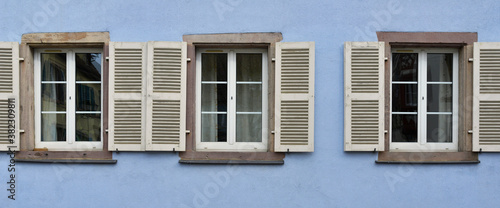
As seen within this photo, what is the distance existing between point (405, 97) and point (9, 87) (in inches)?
176

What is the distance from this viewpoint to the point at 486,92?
392cm

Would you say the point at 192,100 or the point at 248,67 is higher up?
the point at 248,67

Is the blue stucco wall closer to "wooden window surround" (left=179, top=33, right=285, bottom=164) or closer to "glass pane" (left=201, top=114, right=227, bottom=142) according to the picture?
"wooden window surround" (left=179, top=33, right=285, bottom=164)

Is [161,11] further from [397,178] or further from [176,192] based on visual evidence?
[397,178]

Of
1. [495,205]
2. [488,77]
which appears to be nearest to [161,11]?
[488,77]

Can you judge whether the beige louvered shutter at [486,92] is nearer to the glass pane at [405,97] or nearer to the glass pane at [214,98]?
the glass pane at [405,97]

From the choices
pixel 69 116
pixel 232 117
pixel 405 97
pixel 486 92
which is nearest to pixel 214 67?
pixel 232 117

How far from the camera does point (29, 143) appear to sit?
13.4 feet

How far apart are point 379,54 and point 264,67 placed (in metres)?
1.28

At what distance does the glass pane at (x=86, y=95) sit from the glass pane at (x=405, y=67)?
3447 mm

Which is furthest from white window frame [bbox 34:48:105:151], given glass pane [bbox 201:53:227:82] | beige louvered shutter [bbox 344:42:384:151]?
beige louvered shutter [bbox 344:42:384:151]

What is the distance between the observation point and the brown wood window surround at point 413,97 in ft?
12.9

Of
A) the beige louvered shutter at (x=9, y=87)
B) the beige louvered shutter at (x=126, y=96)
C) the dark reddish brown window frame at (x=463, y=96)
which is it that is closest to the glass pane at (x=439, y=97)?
the dark reddish brown window frame at (x=463, y=96)

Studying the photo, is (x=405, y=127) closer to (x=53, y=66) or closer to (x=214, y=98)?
(x=214, y=98)
